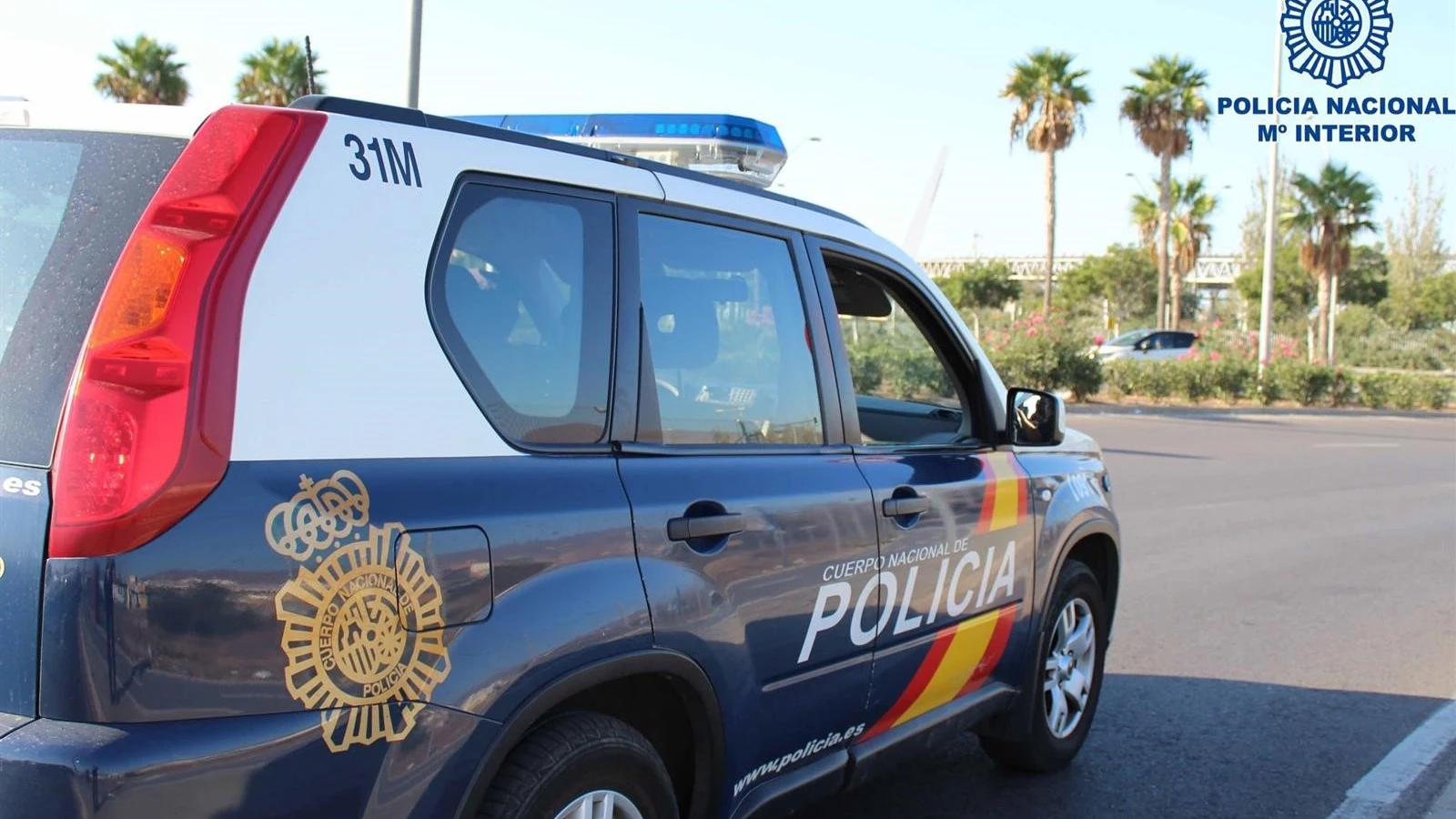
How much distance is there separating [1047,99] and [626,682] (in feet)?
126

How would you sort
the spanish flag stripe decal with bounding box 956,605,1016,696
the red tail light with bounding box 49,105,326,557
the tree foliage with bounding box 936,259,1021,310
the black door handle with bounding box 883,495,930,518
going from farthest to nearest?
the tree foliage with bounding box 936,259,1021,310 < the spanish flag stripe decal with bounding box 956,605,1016,696 < the black door handle with bounding box 883,495,930,518 < the red tail light with bounding box 49,105,326,557

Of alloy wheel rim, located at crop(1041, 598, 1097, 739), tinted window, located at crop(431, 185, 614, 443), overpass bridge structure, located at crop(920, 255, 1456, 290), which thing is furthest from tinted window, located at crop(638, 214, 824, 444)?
overpass bridge structure, located at crop(920, 255, 1456, 290)

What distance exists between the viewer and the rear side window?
6.64 feet

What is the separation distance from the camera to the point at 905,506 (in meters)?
3.54

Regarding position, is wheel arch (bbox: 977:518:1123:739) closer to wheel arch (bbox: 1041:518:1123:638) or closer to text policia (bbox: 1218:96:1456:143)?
wheel arch (bbox: 1041:518:1123:638)

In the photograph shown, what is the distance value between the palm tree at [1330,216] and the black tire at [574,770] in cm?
4073

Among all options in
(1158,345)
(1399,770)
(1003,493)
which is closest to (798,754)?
(1003,493)

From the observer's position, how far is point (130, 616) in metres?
1.87

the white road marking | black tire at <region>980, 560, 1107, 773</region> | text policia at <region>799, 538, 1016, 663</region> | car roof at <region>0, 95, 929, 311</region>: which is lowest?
the white road marking

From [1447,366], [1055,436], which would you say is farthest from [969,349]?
[1447,366]

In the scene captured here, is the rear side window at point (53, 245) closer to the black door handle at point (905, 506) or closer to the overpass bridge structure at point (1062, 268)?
the black door handle at point (905, 506)

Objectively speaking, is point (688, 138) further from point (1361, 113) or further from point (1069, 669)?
point (1361, 113)

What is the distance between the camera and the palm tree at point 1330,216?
38.9m

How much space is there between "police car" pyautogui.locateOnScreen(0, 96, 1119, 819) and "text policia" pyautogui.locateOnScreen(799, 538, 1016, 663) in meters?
0.02
